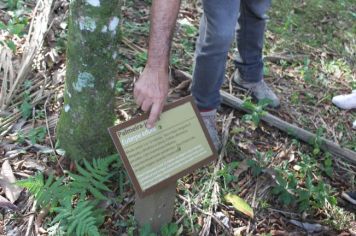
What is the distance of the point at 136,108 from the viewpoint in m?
2.74

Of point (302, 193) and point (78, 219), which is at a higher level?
point (78, 219)

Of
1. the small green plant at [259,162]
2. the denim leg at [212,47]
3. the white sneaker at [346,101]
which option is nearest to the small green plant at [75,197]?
the denim leg at [212,47]

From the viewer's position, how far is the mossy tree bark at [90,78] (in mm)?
1944

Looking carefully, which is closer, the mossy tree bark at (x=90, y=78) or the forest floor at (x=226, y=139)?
the mossy tree bark at (x=90, y=78)

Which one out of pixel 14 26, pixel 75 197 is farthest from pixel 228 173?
pixel 14 26

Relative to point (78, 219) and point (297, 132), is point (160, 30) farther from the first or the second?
point (297, 132)

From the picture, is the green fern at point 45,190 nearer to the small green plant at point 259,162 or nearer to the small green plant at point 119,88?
the small green plant at point 119,88

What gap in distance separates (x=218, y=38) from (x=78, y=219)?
121 cm

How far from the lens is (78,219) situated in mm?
1861

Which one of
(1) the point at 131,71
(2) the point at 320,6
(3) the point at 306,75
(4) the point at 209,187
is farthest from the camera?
(2) the point at 320,6

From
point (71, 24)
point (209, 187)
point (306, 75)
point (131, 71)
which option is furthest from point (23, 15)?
point (306, 75)

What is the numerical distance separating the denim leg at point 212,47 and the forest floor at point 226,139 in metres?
0.36

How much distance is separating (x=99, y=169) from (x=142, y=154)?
0.47 metres

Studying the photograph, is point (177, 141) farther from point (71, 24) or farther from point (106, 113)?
point (71, 24)
